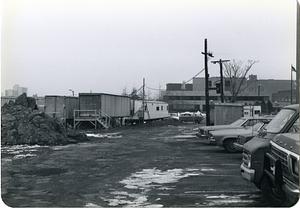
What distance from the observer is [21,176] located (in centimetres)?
1133

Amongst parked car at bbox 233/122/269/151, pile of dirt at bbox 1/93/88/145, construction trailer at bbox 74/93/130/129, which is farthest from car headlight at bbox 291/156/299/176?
construction trailer at bbox 74/93/130/129

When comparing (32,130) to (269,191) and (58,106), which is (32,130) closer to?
(58,106)

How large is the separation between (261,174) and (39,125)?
19.5 meters

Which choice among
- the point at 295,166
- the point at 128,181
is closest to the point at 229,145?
the point at 128,181

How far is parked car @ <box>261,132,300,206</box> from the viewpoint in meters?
5.61

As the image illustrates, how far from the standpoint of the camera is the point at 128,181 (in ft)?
34.0

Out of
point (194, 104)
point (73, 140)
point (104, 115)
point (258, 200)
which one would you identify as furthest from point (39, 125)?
point (194, 104)

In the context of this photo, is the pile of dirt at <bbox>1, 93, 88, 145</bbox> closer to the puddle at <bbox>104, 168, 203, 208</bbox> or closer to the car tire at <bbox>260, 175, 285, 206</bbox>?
the puddle at <bbox>104, 168, 203, 208</bbox>

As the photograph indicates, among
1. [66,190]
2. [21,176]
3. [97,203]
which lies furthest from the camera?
[21,176]

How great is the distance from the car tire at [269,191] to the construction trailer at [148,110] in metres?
43.7

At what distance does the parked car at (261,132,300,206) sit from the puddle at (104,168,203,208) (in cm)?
179

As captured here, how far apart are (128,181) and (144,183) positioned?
1.74 feet

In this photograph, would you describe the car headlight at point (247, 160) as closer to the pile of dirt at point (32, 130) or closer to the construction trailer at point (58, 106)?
the pile of dirt at point (32, 130)

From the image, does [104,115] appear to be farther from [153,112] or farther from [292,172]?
[292,172]
